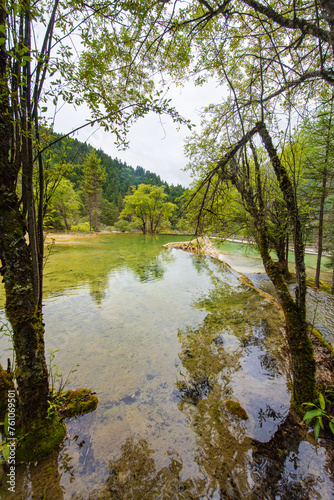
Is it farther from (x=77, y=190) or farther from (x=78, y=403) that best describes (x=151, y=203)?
(x=78, y=403)

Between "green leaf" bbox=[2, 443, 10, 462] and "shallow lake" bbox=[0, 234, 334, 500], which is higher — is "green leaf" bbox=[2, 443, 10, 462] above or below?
above

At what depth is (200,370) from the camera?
3.20 meters

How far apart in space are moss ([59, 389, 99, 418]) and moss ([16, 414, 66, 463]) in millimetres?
403

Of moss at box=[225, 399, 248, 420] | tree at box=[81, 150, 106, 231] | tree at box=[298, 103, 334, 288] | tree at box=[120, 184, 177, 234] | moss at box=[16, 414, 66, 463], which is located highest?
tree at box=[81, 150, 106, 231]

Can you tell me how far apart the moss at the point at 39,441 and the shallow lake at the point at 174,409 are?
85 millimetres

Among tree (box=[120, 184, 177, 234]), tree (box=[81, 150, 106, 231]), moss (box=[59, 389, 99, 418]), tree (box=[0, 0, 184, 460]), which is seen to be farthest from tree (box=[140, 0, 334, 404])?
tree (box=[81, 150, 106, 231])

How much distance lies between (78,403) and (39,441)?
28.2 inches

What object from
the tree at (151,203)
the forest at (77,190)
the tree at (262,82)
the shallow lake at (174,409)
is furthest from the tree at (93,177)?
the tree at (262,82)

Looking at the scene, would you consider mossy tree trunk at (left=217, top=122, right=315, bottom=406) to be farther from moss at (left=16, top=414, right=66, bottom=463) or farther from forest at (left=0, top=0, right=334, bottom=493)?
moss at (left=16, top=414, right=66, bottom=463)

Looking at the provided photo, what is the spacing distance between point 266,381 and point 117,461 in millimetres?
2420

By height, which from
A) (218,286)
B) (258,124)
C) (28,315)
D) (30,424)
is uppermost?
(258,124)

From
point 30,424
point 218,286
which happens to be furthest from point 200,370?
point 218,286

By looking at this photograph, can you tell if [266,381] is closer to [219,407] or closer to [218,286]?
[219,407]

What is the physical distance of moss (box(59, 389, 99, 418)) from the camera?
2.27m
